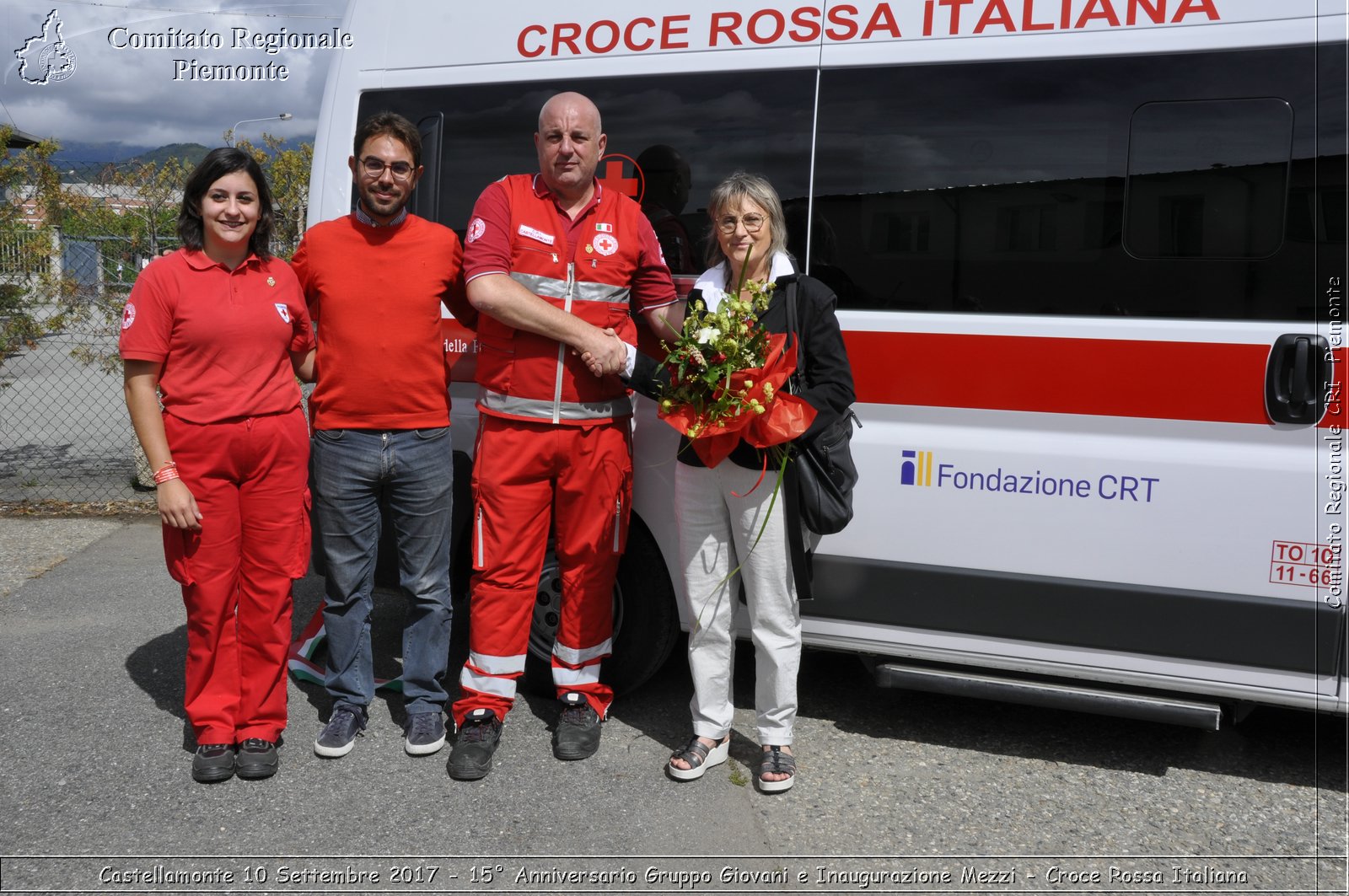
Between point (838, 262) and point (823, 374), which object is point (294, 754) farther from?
point (838, 262)

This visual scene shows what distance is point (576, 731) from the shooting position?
362 centimetres

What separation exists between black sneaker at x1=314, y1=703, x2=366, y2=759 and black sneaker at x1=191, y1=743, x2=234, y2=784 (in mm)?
280

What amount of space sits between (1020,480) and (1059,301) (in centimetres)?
54

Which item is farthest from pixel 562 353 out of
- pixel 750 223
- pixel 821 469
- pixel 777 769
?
pixel 777 769

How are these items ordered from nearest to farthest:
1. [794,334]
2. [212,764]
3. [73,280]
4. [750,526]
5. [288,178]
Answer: [794,334] < [750,526] < [212,764] < [73,280] < [288,178]

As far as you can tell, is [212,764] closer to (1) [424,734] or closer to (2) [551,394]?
(1) [424,734]

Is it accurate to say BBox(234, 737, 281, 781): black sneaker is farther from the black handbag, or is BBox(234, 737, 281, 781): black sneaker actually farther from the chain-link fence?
the chain-link fence

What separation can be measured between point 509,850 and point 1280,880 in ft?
6.81

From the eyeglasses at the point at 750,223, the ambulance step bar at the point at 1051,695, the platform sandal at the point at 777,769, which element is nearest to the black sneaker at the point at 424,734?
the platform sandal at the point at 777,769

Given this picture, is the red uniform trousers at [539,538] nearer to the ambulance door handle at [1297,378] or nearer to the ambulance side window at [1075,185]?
the ambulance side window at [1075,185]

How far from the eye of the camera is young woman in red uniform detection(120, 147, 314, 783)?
3184mm

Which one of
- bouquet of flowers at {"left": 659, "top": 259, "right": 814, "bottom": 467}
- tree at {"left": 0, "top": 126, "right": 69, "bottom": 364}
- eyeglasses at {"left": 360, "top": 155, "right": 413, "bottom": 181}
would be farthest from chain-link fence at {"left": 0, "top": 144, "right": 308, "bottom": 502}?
bouquet of flowers at {"left": 659, "top": 259, "right": 814, "bottom": 467}

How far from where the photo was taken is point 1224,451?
3.07 meters

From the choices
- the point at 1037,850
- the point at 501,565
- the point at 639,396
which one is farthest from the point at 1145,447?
the point at 501,565
